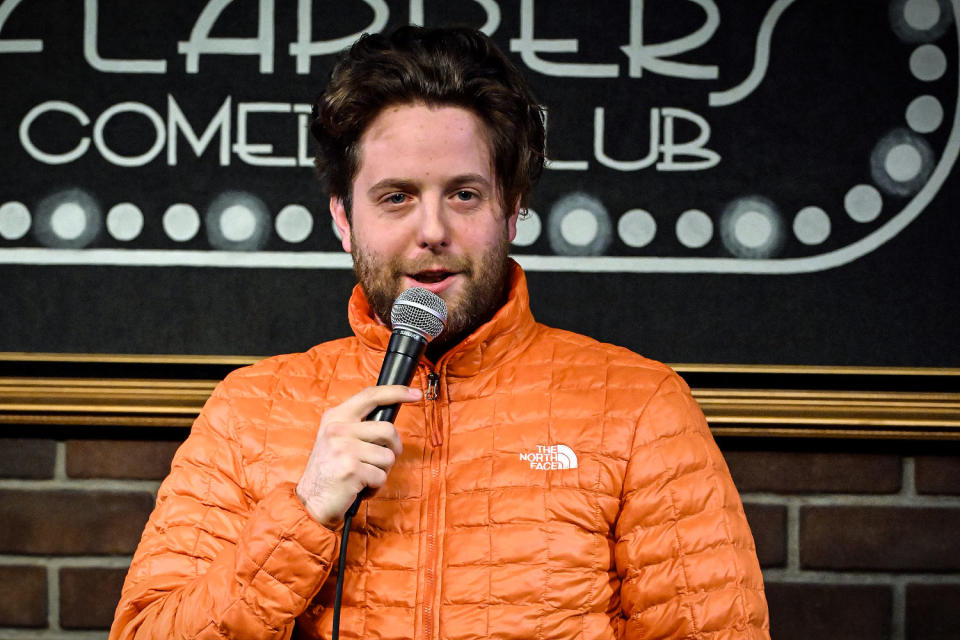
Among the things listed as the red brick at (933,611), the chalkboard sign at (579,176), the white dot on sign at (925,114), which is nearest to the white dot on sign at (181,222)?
the chalkboard sign at (579,176)

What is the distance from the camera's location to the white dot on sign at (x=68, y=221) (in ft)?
4.41

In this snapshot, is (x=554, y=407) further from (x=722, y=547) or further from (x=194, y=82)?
(x=194, y=82)

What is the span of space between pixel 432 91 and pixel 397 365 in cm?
39

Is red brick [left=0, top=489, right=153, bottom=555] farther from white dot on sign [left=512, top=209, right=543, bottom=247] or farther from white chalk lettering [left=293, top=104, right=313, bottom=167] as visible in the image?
white dot on sign [left=512, top=209, right=543, bottom=247]

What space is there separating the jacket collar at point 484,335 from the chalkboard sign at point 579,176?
26 cm

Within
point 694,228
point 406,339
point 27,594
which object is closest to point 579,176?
point 694,228

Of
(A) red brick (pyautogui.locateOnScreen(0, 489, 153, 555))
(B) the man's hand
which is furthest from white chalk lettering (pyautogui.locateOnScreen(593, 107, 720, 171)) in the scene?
(A) red brick (pyautogui.locateOnScreen(0, 489, 153, 555))

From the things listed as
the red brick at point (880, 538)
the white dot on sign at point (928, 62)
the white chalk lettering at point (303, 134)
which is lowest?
the red brick at point (880, 538)

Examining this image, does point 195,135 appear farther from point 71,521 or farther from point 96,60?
point 71,521

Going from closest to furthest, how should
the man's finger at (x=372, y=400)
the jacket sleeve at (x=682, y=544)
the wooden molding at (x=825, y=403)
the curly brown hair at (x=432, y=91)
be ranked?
1. the man's finger at (x=372, y=400)
2. the jacket sleeve at (x=682, y=544)
3. the curly brown hair at (x=432, y=91)
4. the wooden molding at (x=825, y=403)

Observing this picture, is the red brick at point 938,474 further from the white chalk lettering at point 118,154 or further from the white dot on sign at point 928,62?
the white chalk lettering at point 118,154

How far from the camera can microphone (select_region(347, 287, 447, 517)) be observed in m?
0.82

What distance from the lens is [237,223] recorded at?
1.33m

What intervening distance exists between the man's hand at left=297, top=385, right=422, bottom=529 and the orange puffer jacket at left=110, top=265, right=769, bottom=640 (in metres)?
0.05
